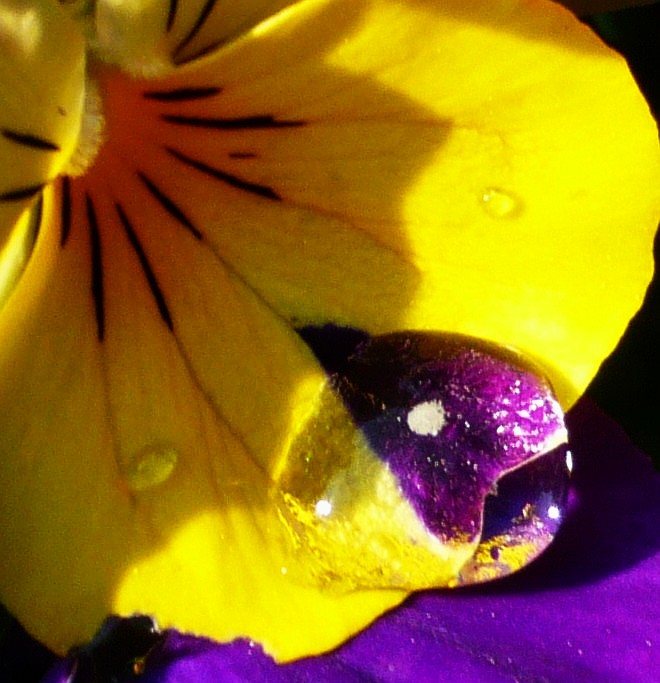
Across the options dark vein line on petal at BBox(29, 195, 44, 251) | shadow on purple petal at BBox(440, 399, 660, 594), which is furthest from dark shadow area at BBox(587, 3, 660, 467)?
dark vein line on petal at BBox(29, 195, 44, 251)

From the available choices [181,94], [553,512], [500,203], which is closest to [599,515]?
[553,512]

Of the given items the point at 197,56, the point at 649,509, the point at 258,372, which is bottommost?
the point at 649,509

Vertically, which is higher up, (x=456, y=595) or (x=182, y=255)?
(x=182, y=255)

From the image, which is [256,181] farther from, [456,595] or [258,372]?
[456,595]

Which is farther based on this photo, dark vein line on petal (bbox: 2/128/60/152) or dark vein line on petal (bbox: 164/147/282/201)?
dark vein line on petal (bbox: 164/147/282/201)

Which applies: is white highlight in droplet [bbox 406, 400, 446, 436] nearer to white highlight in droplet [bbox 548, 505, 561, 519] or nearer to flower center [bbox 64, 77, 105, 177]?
white highlight in droplet [bbox 548, 505, 561, 519]

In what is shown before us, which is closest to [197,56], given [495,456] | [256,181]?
[256,181]
